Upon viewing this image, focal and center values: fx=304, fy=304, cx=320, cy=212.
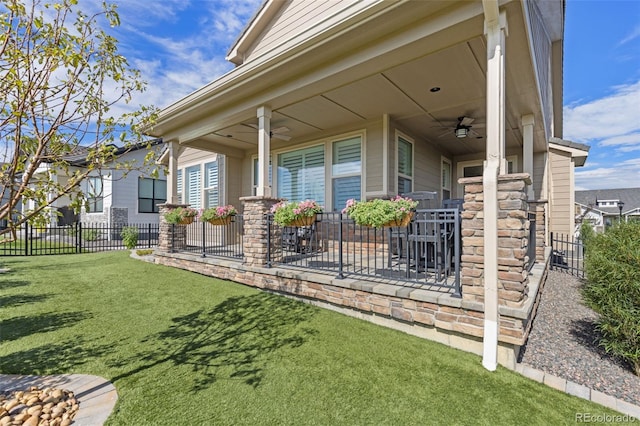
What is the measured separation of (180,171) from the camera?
36.4 ft

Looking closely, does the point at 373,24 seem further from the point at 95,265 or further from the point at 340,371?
the point at 95,265

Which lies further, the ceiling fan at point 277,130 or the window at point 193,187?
the window at point 193,187

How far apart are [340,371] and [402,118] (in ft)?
18.0

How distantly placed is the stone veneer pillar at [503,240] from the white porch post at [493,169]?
0.08 meters

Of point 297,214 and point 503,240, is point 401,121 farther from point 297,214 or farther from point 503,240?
point 503,240

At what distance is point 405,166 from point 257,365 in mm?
5695

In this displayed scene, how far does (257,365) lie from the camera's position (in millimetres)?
2781

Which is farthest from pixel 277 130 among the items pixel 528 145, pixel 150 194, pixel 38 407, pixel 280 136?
pixel 150 194

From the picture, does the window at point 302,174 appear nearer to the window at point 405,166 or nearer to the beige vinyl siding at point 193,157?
the window at point 405,166

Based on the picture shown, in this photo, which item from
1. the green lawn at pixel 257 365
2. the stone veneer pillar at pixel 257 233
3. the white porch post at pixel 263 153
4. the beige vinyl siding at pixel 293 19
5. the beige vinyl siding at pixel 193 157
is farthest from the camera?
the beige vinyl siding at pixel 193 157

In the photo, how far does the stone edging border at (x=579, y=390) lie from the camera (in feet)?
8.01

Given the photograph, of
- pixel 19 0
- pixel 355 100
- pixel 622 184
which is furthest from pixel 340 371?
pixel 622 184

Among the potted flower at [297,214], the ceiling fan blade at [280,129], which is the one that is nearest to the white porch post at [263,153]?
the potted flower at [297,214]

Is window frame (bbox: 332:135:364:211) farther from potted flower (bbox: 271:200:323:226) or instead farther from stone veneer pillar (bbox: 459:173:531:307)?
stone veneer pillar (bbox: 459:173:531:307)
